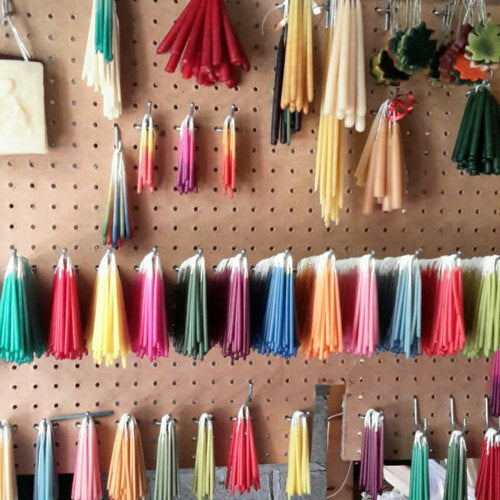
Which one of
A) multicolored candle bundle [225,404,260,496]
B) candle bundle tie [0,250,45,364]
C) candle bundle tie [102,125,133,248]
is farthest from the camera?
multicolored candle bundle [225,404,260,496]

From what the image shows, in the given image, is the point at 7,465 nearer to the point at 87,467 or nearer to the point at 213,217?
the point at 87,467

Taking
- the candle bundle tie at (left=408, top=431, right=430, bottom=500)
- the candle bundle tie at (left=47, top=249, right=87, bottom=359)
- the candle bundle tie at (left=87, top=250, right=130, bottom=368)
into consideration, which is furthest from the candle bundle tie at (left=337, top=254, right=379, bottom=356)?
the candle bundle tie at (left=47, top=249, right=87, bottom=359)

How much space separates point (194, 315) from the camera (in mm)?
1251

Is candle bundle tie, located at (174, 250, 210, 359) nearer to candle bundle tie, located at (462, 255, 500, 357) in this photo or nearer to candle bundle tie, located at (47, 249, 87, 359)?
candle bundle tie, located at (47, 249, 87, 359)

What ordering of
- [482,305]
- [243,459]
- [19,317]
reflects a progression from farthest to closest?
[243,459] → [482,305] → [19,317]

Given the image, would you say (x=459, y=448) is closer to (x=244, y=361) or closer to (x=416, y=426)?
(x=416, y=426)

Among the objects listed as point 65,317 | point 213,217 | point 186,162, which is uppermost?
point 186,162

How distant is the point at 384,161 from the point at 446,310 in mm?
371

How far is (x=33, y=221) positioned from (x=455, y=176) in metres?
1.08

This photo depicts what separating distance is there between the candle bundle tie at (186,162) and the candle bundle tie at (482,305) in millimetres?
702

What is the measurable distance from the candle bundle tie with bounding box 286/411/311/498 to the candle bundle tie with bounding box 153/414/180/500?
0.29 meters

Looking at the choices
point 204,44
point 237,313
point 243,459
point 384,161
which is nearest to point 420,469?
point 243,459

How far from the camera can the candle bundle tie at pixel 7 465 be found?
135 cm

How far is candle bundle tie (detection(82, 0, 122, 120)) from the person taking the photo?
1.25m
